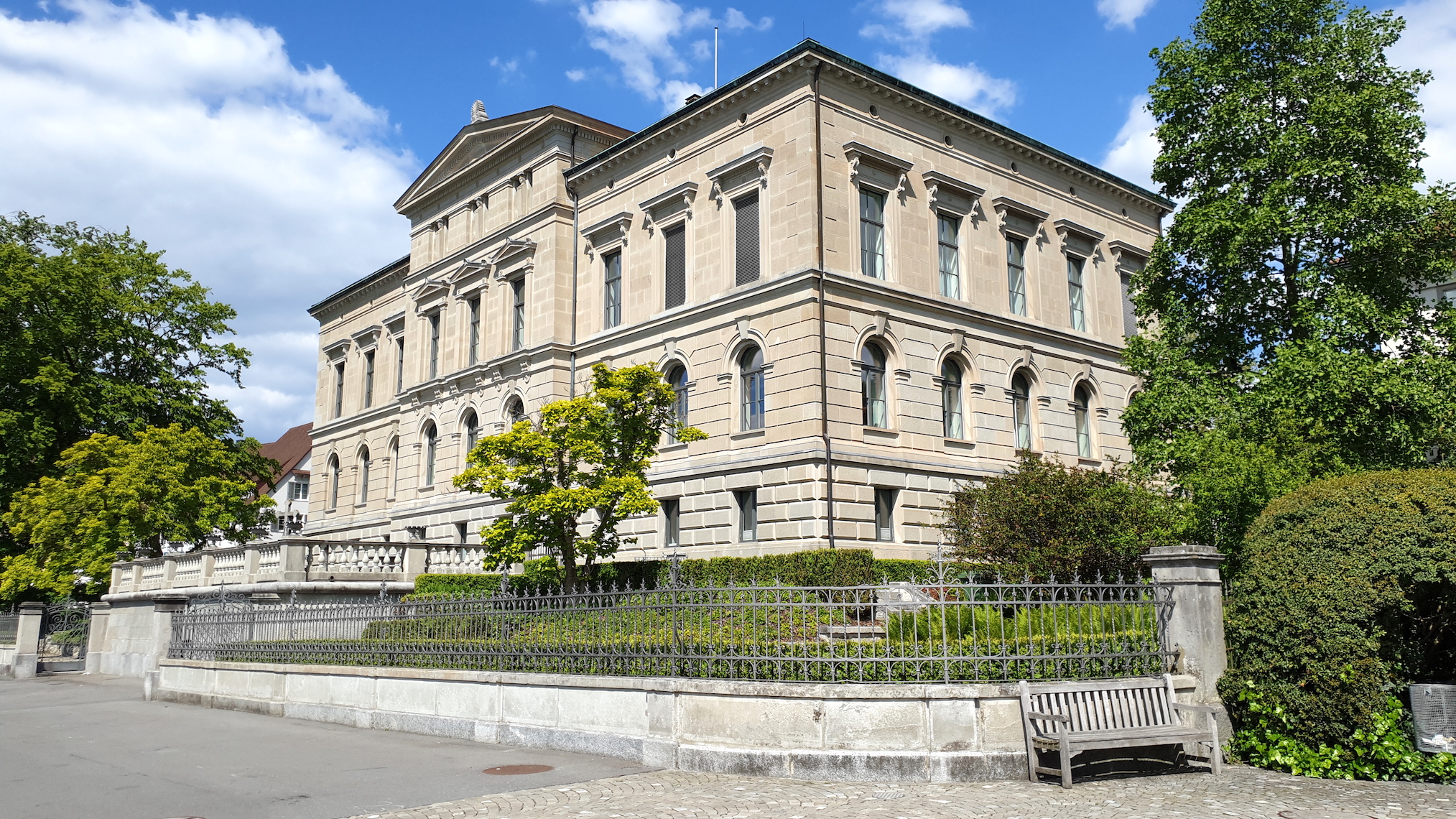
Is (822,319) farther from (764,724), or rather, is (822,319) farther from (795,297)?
(764,724)

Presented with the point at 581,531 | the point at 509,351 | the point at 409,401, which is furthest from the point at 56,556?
the point at 581,531

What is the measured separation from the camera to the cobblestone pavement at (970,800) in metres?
9.17

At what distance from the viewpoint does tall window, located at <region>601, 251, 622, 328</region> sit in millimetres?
32375

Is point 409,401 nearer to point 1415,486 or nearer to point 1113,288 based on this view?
point 1113,288

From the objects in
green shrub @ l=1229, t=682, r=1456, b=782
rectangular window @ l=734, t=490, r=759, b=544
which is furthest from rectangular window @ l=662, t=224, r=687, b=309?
green shrub @ l=1229, t=682, r=1456, b=782

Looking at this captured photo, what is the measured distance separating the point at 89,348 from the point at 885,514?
33804 millimetres

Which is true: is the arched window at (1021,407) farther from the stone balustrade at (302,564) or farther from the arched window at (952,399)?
the stone balustrade at (302,564)

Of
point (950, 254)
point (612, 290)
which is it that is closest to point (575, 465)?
point (612, 290)

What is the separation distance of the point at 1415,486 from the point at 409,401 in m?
35.5

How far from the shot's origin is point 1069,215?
110ft

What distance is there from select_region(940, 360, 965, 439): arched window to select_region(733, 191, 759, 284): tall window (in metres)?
5.91

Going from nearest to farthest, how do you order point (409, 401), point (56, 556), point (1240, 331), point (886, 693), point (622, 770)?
point (886, 693), point (622, 770), point (1240, 331), point (56, 556), point (409, 401)

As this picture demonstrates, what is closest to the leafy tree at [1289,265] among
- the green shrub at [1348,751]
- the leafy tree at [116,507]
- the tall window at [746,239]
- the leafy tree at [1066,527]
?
the leafy tree at [1066,527]

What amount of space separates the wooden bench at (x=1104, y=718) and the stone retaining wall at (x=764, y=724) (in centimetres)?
20
